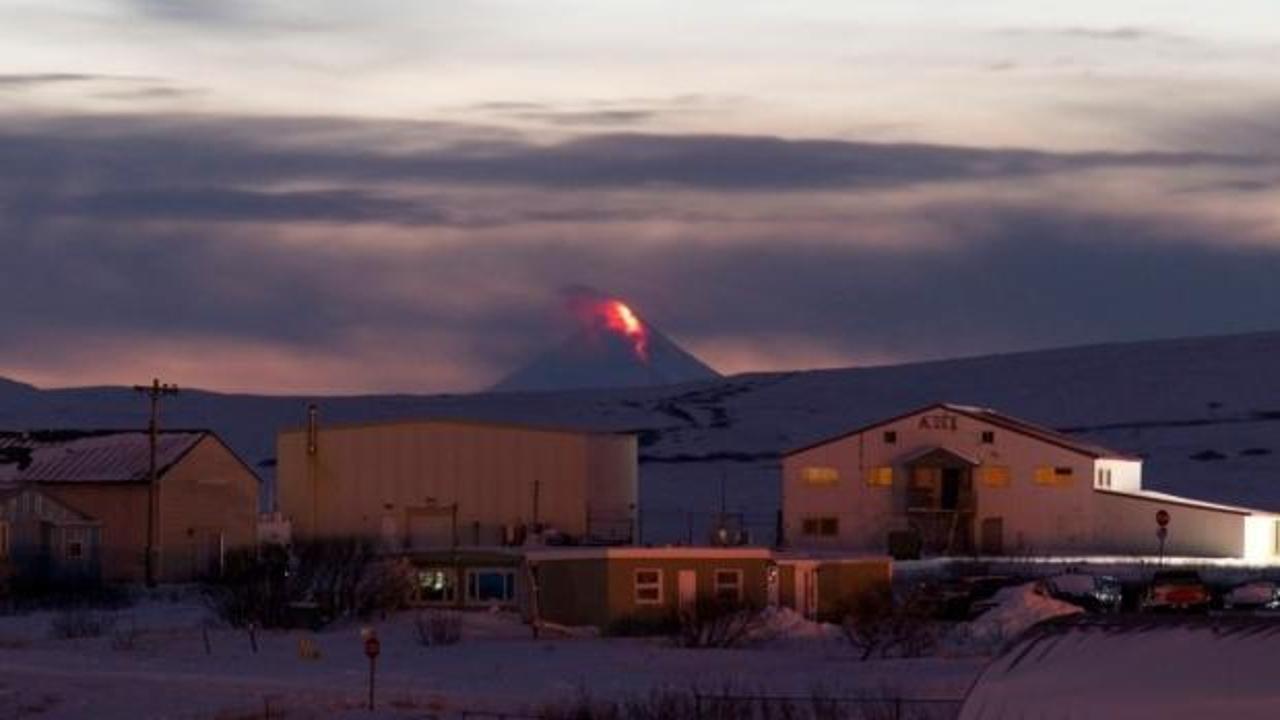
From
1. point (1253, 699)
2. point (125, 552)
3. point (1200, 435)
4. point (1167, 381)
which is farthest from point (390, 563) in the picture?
point (1167, 381)

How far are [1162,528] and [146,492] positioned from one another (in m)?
22.6

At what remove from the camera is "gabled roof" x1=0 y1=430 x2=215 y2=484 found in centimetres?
6962

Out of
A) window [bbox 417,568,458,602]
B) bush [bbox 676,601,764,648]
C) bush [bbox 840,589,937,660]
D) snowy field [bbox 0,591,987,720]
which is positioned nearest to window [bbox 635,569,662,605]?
bush [bbox 676,601,764,648]

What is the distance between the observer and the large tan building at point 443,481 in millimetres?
72062

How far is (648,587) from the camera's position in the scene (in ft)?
181

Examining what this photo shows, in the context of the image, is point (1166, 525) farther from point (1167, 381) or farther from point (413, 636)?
point (1167, 381)

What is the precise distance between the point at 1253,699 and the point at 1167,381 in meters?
128

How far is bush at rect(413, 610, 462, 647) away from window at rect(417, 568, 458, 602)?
16.8ft

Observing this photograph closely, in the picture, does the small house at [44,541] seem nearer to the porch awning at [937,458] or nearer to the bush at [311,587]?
the bush at [311,587]

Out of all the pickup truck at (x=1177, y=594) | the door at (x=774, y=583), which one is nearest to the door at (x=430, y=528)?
the door at (x=774, y=583)

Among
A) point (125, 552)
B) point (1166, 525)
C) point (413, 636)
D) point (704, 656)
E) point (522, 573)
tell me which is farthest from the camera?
point (1166, 525)

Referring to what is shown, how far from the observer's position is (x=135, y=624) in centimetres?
5347

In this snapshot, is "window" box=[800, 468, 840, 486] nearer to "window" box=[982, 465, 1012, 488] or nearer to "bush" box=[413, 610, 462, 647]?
"window" box=[982, 465, 1012, 488]

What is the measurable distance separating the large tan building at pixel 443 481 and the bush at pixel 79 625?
1682cm
